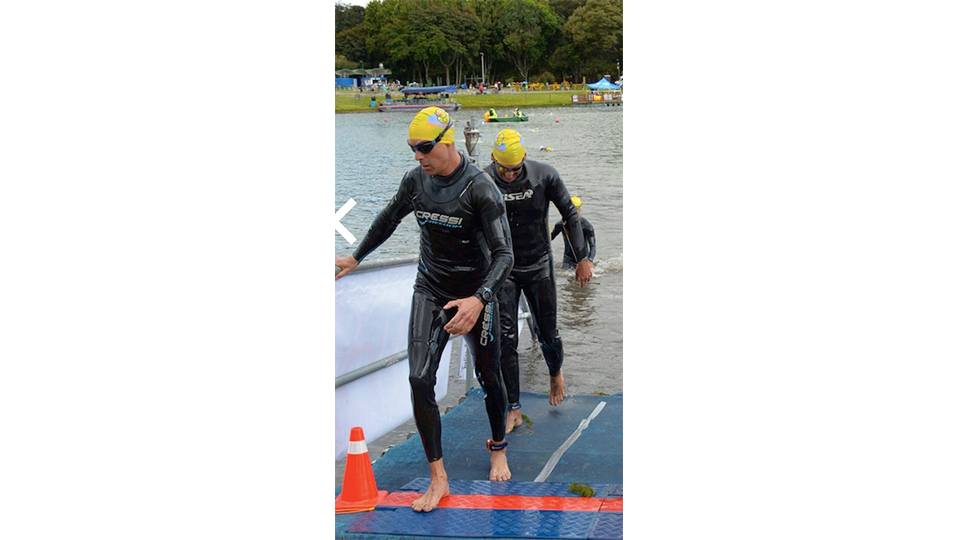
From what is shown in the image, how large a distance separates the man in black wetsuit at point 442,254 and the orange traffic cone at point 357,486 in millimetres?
312

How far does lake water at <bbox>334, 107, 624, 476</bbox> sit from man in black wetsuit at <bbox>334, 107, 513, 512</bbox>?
32 cm

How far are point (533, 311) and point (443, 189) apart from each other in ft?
7.20

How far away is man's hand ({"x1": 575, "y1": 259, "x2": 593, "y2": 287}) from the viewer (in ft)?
22.1

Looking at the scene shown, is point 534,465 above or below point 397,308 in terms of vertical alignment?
below

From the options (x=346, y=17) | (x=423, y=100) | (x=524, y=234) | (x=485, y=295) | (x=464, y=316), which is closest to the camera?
(x=464, y=316)

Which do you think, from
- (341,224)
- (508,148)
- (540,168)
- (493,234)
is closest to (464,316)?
(493,234)

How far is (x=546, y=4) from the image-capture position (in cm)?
604

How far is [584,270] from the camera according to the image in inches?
265

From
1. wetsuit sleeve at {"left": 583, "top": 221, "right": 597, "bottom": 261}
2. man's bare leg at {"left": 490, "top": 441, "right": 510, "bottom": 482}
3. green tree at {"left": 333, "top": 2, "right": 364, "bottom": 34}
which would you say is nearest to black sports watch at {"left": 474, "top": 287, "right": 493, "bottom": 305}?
man's bare leg at {"left": 490, "top": 441, "right": 510, "bottom": 482}

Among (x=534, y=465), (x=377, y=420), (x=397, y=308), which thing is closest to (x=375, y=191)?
(x=397, y=308)

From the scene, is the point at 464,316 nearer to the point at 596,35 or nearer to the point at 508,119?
the point at 596,35

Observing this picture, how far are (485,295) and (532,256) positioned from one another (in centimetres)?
212
